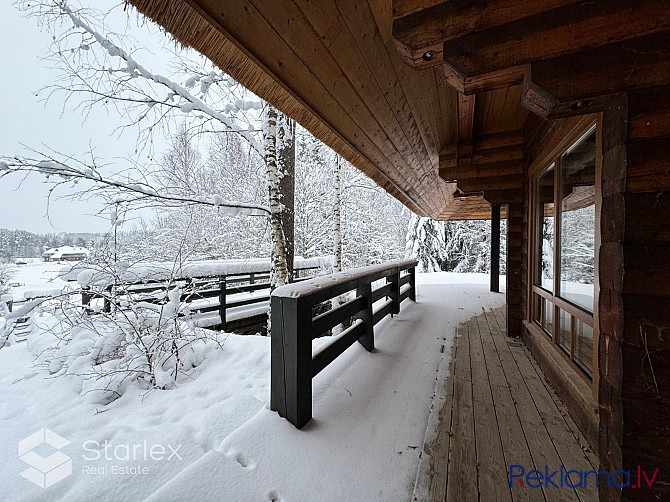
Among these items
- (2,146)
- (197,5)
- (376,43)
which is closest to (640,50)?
(376,43)

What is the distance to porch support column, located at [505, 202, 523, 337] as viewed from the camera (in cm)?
333

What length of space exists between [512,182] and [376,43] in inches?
113

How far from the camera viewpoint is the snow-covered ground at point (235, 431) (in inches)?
47.1

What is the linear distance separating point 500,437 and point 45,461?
2.67 meters

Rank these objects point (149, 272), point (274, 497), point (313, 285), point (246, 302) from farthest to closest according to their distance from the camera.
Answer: point (246, 302) < point (149, 272) < point (313, 285) < point (274, 497)

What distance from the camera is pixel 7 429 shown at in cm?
208

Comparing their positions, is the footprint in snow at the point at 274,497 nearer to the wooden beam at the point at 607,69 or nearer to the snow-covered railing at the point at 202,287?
the snow-covered railing at the point at 202,287

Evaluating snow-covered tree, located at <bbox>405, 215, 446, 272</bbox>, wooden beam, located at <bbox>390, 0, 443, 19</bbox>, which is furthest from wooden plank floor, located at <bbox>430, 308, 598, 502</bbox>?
snow-covered tree, located at <bbox>405, 215, 446, 272</bbox>

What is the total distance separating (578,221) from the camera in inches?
74.0

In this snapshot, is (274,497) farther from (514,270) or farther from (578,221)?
(514,270)

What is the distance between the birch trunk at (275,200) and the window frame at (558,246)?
3140mm

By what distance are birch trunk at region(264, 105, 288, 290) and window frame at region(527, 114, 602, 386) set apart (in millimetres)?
3140

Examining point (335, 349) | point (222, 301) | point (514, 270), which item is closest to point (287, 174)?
point (222, 301)

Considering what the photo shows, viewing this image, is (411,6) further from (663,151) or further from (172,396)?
(172,396)
